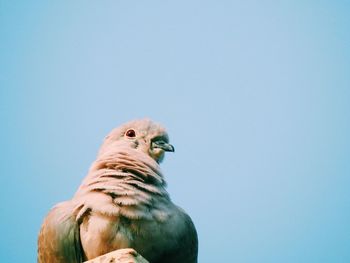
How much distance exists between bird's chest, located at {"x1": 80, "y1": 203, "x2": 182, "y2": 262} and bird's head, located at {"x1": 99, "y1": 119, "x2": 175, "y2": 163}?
95 centimetres

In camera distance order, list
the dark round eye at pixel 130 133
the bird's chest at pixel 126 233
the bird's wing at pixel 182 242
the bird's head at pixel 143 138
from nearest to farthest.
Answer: the bird's chest at pixel 126 233
the bird's wing at pixel 182 242
the bird's head at pixel 143 138
the dark round eye at pixel 130 133

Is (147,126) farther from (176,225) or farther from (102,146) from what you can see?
(176,225)

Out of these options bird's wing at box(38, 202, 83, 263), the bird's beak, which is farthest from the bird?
the bird's beak

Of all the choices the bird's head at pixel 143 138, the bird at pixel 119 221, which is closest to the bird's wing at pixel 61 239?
the bird at pixel 119 221

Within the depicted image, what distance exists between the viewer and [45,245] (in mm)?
3232

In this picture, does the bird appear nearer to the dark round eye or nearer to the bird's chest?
the bird's chest

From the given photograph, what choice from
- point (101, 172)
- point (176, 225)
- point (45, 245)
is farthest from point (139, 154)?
point (45, 245)

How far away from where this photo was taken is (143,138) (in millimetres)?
4250

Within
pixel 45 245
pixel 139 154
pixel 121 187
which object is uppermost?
pixel 139 154

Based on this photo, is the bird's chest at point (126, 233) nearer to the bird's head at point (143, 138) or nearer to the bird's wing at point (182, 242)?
the bird's wing at point (182, 242)

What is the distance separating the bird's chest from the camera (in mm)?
3043

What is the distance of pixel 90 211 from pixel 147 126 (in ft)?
4.37

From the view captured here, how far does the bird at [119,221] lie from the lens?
3.09 metres

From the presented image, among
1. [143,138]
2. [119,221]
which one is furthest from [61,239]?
[143,138]
